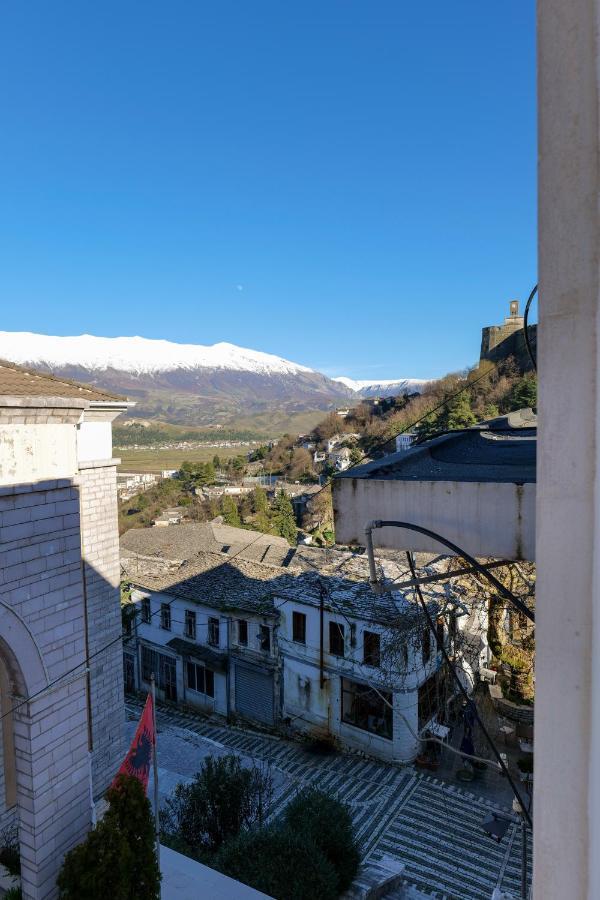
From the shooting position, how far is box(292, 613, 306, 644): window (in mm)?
16656

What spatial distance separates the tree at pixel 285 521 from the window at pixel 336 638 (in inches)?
754

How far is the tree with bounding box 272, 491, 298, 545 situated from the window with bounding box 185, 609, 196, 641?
50.7 feet

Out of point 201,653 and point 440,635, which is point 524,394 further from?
point 440,635

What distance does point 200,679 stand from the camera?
63.8ft

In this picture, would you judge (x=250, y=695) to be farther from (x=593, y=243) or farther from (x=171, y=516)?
(x=171, y=516)

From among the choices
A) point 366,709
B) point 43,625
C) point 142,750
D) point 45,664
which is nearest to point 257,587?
point 366,709

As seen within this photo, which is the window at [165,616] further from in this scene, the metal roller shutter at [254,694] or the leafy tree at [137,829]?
the leafy tree at [137,829]

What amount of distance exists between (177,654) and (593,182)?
21107 millimetres

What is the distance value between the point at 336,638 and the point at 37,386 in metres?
11.7

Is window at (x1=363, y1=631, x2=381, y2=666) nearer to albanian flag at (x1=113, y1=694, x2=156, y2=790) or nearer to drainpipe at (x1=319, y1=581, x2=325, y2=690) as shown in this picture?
drainpipe at (x1=319, y1=581, x2=325, y2=690)

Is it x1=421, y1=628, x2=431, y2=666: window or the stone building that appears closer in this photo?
the stone building

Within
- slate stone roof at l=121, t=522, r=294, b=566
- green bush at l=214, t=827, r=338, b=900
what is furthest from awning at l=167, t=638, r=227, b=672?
green bush at l=214, t=827, r=338, b=900

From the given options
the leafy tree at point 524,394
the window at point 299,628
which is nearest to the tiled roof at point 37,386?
the window at point 299,628

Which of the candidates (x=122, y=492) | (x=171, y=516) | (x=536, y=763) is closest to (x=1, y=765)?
(x=536, y=763)
